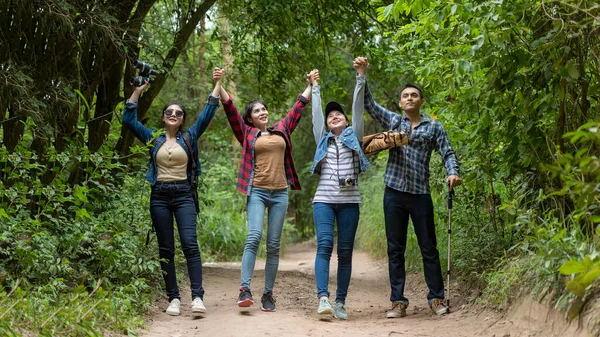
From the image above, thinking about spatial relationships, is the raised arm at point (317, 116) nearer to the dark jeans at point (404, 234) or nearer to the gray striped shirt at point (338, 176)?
the gray striped shirt at point (338, 176)

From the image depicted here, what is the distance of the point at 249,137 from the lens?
686cm

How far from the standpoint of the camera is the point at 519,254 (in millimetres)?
6262

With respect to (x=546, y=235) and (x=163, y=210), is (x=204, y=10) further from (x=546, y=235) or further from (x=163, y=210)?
(x=546, y=235)

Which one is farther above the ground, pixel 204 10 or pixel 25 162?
pixel 204 10

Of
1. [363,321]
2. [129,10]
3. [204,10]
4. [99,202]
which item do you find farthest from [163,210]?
[204,10]

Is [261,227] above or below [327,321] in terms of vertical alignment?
above

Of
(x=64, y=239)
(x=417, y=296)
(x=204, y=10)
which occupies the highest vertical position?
(x=204, y=10)

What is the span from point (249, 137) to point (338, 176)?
920 millimetres

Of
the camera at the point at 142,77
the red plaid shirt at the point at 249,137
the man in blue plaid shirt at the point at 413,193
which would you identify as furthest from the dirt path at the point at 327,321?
the camera at the point at 142,77

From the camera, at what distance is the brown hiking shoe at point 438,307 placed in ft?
21.9

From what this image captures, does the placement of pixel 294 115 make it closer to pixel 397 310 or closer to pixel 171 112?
pixel 171 112

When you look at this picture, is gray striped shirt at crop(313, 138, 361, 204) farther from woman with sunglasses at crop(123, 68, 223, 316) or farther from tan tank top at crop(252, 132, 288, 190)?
woman with sunglasses at crop(123, 68, 223, 316)

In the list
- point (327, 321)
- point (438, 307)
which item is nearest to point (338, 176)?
point (327, 321)

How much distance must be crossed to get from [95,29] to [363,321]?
4020mm
